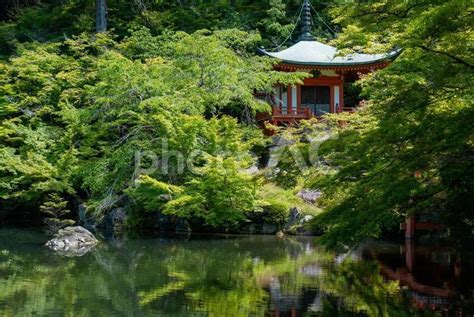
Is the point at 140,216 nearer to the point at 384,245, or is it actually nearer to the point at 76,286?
the point at 384,245

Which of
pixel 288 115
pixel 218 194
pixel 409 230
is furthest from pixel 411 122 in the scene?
pixel 288 115

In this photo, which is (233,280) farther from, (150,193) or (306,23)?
(306,23)

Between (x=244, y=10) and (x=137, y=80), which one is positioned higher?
(x=244, y=10)

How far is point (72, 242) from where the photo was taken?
15375mm

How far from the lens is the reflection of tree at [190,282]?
8.39 metres

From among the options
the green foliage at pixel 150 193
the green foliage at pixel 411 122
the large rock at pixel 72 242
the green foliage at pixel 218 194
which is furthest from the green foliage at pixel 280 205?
the green foliage at pixel 411 122

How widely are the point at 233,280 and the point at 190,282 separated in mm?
749

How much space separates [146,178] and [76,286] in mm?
6943

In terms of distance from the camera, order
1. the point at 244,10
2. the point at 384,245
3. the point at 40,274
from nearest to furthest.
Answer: the point at 40,274
the point at 384,245
the point at 244,10

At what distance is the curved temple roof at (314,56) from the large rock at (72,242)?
30.0 feet

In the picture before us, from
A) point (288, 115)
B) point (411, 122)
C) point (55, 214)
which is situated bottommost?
point (55, 214)

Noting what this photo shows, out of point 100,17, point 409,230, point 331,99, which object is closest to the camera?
point 409,230

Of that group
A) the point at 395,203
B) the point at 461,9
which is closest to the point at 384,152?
the point at 395,203

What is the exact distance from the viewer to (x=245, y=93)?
19.1m
